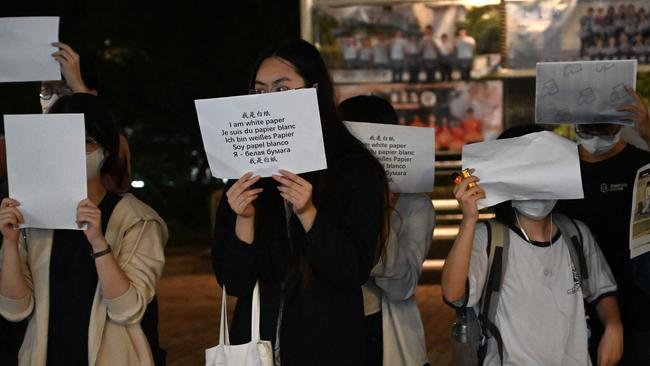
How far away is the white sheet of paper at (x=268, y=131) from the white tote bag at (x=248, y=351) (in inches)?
16.4

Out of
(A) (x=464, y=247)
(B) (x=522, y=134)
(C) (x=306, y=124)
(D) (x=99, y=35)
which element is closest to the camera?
(C) (x=306, y=124)

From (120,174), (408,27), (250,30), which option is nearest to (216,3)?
(250,30)

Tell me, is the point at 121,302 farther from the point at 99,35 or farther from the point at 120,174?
the point at 99,35

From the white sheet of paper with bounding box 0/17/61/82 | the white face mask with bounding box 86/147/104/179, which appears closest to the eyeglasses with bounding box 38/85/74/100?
the white sheet of paper with bounding box 0/17/61/82

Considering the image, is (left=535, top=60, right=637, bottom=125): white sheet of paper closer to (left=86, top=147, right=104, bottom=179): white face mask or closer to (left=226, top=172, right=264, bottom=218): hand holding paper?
(left=226, top=172, right=264, bottom=218): hand holding paper

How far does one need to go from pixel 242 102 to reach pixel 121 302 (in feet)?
3.09

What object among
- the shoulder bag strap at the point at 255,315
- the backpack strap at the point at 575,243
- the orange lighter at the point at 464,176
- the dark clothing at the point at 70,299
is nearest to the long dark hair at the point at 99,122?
the dark clothing at the point at 70,299

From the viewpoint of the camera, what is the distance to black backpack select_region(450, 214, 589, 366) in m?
3.87

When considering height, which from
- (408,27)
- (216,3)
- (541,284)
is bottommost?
(541,284)

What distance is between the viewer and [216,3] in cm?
1598

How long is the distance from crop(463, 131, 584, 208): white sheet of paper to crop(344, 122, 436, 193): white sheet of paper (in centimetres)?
70

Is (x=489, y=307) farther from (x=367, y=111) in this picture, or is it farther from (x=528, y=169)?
(x=367, y=111)

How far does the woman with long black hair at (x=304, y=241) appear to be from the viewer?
11.2 ft

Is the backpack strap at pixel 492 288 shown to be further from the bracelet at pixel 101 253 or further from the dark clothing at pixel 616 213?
the bracelet at pixel 101 253
